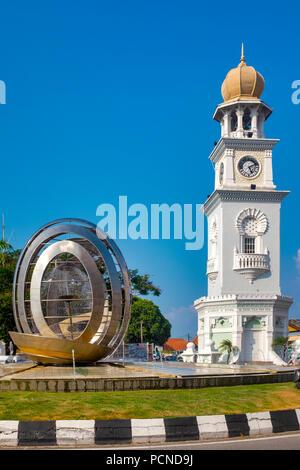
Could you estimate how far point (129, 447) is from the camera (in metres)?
9.26

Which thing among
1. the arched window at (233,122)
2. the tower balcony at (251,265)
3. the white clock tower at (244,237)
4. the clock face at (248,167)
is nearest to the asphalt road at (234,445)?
the white clock tower at (244,237)

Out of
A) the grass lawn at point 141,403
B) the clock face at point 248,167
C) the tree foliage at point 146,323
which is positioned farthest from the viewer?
the tree foliage at point 146,323

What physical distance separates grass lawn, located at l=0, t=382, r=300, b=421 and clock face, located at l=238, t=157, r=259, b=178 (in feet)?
141

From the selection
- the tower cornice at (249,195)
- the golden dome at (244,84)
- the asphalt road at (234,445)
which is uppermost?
the golden dome at (244,84)

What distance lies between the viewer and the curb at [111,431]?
9.50m

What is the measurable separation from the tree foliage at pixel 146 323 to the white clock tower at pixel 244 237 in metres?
10.7

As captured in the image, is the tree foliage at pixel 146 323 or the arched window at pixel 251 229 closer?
→ the arched window at pixel 251 229

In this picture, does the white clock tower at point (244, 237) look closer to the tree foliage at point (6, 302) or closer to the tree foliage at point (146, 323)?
the tree foliage at point (146, 323)

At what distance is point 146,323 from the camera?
6750cm

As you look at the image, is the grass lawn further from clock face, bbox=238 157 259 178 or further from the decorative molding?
clock face, bbox=238 157 259 178

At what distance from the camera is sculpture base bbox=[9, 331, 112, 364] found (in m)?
17.0

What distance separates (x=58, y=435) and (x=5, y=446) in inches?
33.7

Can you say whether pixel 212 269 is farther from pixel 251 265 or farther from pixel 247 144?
pixel 247 144

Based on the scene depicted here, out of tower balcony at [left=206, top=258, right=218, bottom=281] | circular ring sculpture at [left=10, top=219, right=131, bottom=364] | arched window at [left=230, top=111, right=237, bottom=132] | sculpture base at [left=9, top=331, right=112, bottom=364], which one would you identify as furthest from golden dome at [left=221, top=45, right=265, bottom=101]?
sculpture base at [left=9, top=331, right=112, bottom=364]
